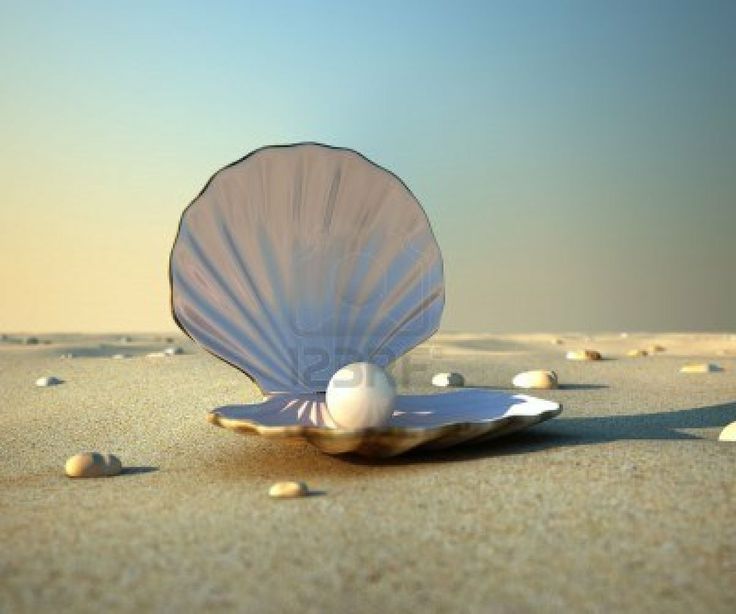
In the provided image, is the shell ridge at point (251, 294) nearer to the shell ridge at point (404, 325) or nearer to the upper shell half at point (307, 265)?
the upper shell half at point (307, 265)

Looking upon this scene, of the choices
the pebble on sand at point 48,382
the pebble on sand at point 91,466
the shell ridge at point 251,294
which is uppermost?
the shell ridge at point 251,294

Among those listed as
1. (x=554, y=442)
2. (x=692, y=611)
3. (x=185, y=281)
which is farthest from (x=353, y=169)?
(x=692, y=611)

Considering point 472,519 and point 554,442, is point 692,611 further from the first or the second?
point 554,442

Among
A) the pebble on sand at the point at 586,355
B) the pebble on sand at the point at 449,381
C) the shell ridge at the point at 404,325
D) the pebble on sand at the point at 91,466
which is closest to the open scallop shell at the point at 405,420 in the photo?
the shell ridge at the point at 404,325

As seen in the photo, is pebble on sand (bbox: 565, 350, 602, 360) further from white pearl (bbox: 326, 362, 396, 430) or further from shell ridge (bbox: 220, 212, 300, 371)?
white pearl (bbox: 326, 362, 396, 430)

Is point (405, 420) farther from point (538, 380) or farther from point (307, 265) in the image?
point (538, 380)

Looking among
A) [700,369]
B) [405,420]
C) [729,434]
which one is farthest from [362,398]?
[700,369]
